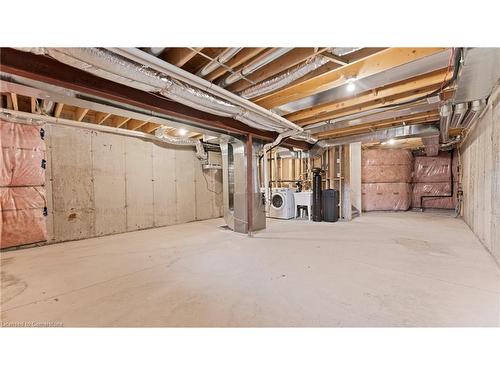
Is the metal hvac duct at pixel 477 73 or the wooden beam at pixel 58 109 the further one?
the wooden beam at pixel 58 109

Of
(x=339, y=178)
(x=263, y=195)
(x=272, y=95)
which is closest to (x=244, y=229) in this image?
(x=263, y=195)

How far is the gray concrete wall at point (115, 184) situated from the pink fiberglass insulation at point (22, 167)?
131mm

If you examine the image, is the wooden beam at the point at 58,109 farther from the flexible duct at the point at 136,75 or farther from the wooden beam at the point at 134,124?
the flexible duct at the point at 136,75

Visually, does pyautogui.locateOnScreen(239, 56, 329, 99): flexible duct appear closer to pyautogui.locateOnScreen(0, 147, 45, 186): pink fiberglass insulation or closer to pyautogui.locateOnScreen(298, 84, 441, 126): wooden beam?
pyautogui.locateOnScreen(298, 84, 441, 126): wooden beam

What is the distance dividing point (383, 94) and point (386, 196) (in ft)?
16.3

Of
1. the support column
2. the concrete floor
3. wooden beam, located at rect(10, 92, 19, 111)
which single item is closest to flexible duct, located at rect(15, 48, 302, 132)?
the support column

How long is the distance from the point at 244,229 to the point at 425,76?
3.28m

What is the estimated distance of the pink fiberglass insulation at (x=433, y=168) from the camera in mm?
6395

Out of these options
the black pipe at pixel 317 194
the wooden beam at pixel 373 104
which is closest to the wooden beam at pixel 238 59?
the wooden beam at pixel 373 104

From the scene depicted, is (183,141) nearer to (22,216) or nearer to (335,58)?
(22,216)

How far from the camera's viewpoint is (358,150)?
578 centimetres

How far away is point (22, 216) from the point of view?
3.24 metres
